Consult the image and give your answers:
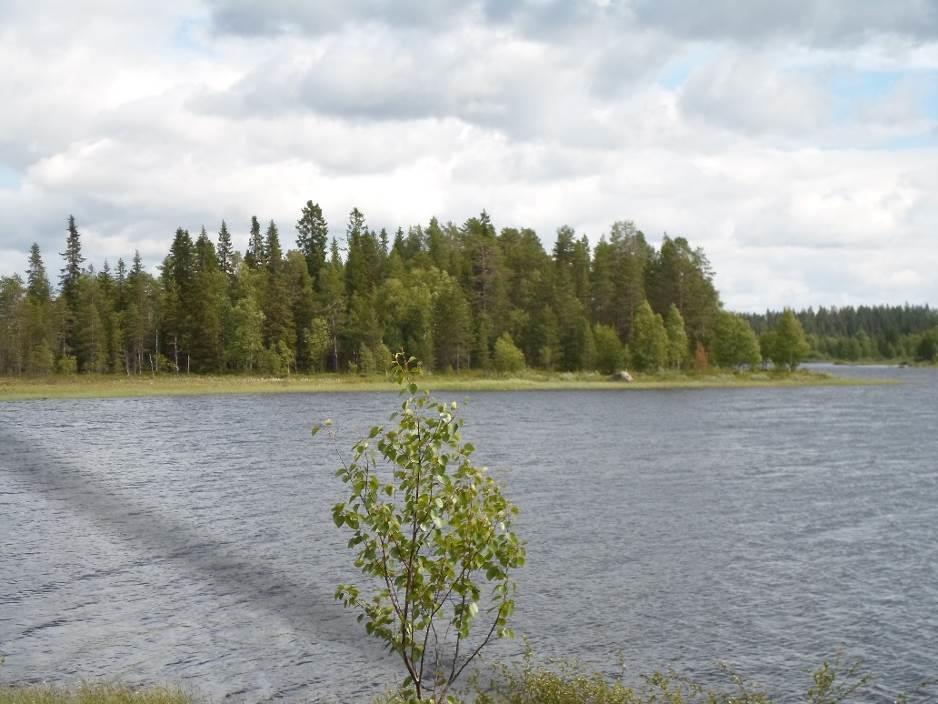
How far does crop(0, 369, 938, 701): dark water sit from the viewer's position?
77.7 ft

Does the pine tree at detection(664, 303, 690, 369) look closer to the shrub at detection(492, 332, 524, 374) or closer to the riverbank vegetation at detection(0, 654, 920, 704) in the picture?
the shrub at detection(492, 332, 524, 374)

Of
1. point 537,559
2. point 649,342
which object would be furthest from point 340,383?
point 537,559

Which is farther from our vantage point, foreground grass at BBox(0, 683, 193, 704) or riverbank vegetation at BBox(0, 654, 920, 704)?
riverbank vegetation at BBox(0, 654, 920, 704)

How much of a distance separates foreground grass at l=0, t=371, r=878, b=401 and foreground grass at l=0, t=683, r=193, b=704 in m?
115

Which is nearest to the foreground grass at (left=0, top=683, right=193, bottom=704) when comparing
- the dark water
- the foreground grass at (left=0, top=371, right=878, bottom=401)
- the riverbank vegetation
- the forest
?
the riverbank vegetation

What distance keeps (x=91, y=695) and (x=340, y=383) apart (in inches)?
5204

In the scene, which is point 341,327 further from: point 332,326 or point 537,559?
point 537,559

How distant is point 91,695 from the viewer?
1953cm

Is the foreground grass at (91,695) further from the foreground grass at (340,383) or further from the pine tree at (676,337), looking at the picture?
the pine tree at (676,337)

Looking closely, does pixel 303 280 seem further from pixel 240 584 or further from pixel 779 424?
pixel 240 584

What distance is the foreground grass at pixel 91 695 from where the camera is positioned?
1892 cm

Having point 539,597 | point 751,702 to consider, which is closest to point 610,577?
point 539,597

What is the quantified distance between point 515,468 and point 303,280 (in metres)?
139

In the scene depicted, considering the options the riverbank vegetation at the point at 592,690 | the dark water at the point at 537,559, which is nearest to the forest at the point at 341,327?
the dark water at the point at 537,559
